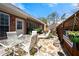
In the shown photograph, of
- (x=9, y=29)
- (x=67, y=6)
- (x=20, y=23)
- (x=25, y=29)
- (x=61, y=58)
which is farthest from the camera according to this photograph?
(x=25, y=29)

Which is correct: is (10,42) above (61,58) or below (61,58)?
above

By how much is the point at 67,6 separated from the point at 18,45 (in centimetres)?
251

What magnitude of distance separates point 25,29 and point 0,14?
138 inches

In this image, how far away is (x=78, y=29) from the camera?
4480 mm

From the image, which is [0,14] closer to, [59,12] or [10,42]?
[10,42]

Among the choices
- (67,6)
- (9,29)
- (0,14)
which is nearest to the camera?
(67,6)

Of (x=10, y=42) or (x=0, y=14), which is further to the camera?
(x=0, y=14)

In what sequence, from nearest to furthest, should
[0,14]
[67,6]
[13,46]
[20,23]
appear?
1. [13,46]
2. [67,6]
3. [0,14]
4. [20,23]

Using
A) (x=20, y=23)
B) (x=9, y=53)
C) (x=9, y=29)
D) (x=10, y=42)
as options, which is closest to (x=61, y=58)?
(x=9, y=53)

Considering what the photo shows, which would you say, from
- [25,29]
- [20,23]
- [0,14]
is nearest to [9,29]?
[0,14]

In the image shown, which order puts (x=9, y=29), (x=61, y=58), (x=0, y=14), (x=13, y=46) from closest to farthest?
(x=61, y=58) < (x=13, y=46) < (x=0, y=14) < (x=9, y=29)

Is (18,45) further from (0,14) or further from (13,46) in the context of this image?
(0,14)

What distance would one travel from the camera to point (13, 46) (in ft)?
16.3

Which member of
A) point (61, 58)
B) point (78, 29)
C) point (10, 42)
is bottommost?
point (61, 58)
